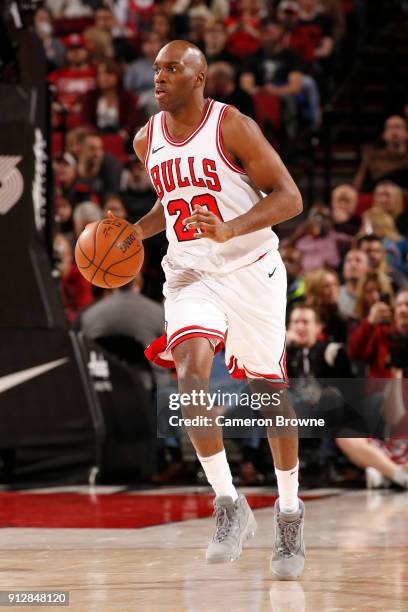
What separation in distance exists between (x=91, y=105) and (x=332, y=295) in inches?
195

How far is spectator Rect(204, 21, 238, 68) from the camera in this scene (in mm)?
13195

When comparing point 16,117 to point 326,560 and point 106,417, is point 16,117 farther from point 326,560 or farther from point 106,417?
point 326,560

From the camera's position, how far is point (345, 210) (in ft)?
35.5

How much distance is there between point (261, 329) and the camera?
4930 mm

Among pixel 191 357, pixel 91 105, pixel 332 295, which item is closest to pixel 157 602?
pixel 191 357

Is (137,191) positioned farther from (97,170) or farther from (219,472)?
(219,472)

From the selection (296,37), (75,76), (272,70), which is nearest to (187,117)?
(272,70)

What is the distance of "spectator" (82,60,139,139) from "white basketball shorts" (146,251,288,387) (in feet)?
26.3

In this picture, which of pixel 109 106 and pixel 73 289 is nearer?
pixel 73 289

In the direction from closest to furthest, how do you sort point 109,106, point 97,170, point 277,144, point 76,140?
1. point 97,170
2. point 76,140
3. point 277,144
4. point 109,106

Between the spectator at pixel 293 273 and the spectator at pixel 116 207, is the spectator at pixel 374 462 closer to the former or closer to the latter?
the spectator at pixel 293 273

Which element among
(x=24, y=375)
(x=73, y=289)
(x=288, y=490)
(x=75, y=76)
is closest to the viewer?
(x=288, y=490)

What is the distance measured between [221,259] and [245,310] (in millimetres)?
227

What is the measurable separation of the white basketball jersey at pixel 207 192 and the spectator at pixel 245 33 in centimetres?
872
